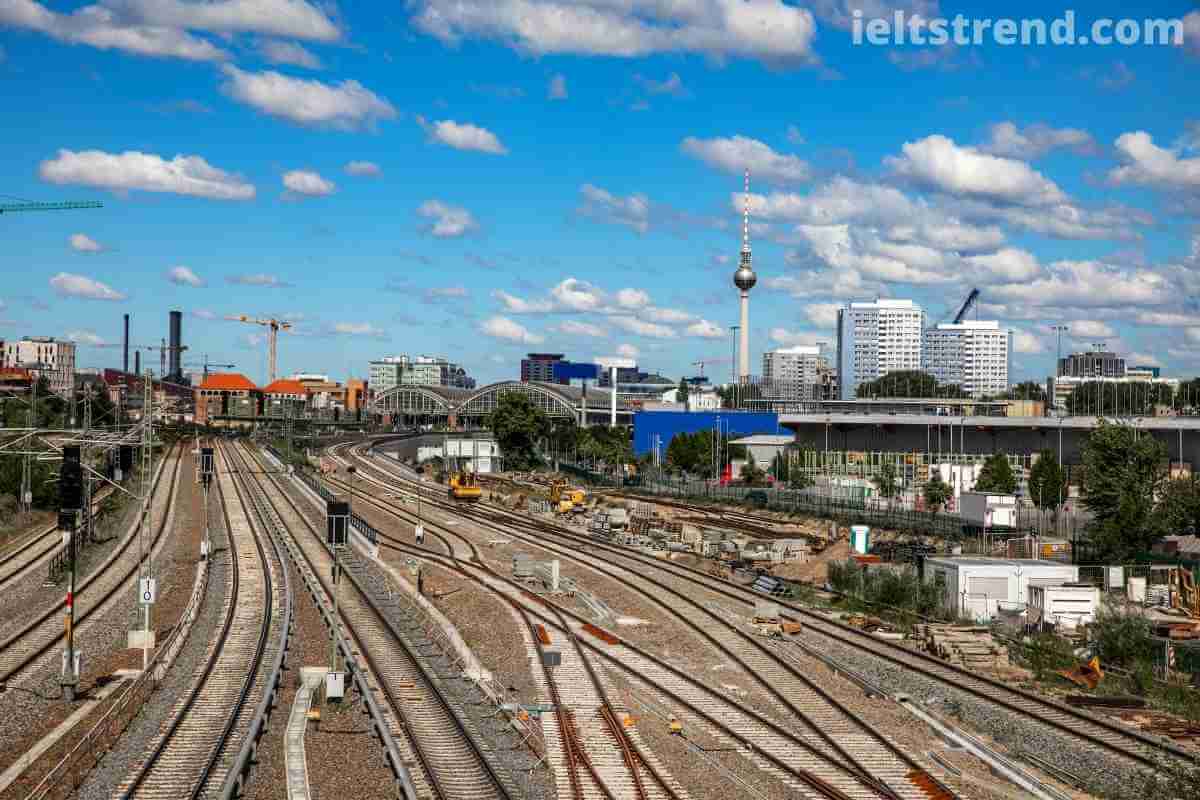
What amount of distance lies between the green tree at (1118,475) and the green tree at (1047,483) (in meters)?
13.2

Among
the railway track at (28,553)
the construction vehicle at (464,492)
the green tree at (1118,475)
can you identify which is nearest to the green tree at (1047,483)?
the green tree at (1118,475)

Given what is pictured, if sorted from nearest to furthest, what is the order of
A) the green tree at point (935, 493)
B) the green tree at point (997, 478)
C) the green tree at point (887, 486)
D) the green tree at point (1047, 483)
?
the green tree at point (935, 493)
the green tree at point (1047, 483)
the green tree at point (997, 478)
the green tree at point (887, 486)

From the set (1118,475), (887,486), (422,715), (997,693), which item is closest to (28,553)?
(422,715)

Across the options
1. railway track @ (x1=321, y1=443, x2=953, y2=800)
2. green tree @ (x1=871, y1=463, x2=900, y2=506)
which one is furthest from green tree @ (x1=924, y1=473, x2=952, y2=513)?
railway track @ (x1=321, y1=443, x2=953, y2=800)

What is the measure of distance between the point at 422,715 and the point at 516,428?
260 feet

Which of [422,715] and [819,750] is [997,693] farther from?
[422,715]

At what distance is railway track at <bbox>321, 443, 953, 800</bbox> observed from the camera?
16922mm

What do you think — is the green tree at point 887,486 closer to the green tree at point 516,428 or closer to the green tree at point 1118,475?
the green tree at point 1118,475

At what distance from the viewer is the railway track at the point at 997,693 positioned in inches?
765

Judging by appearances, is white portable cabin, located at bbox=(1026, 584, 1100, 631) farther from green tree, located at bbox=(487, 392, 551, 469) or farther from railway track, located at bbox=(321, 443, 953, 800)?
green tree, located at bbox=(487, 392, 551, 469)

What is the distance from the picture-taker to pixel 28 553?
44.5 metres

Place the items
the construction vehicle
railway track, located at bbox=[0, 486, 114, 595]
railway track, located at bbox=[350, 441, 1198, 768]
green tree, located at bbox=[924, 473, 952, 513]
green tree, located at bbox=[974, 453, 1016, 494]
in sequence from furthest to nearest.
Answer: the construction vehicle, green tree, located at bbox=[974, 453, 1016, 494], green tree, located at bbox=[924, 473, 952, 513], railway track, located at bbox=[0, 486, 114, 595], railway track, located at bbox=[350, 441, 1198, 768]

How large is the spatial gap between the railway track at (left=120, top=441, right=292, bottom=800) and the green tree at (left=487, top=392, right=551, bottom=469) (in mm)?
61330

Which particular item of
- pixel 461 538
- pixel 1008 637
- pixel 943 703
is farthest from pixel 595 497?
pixel 943 703
